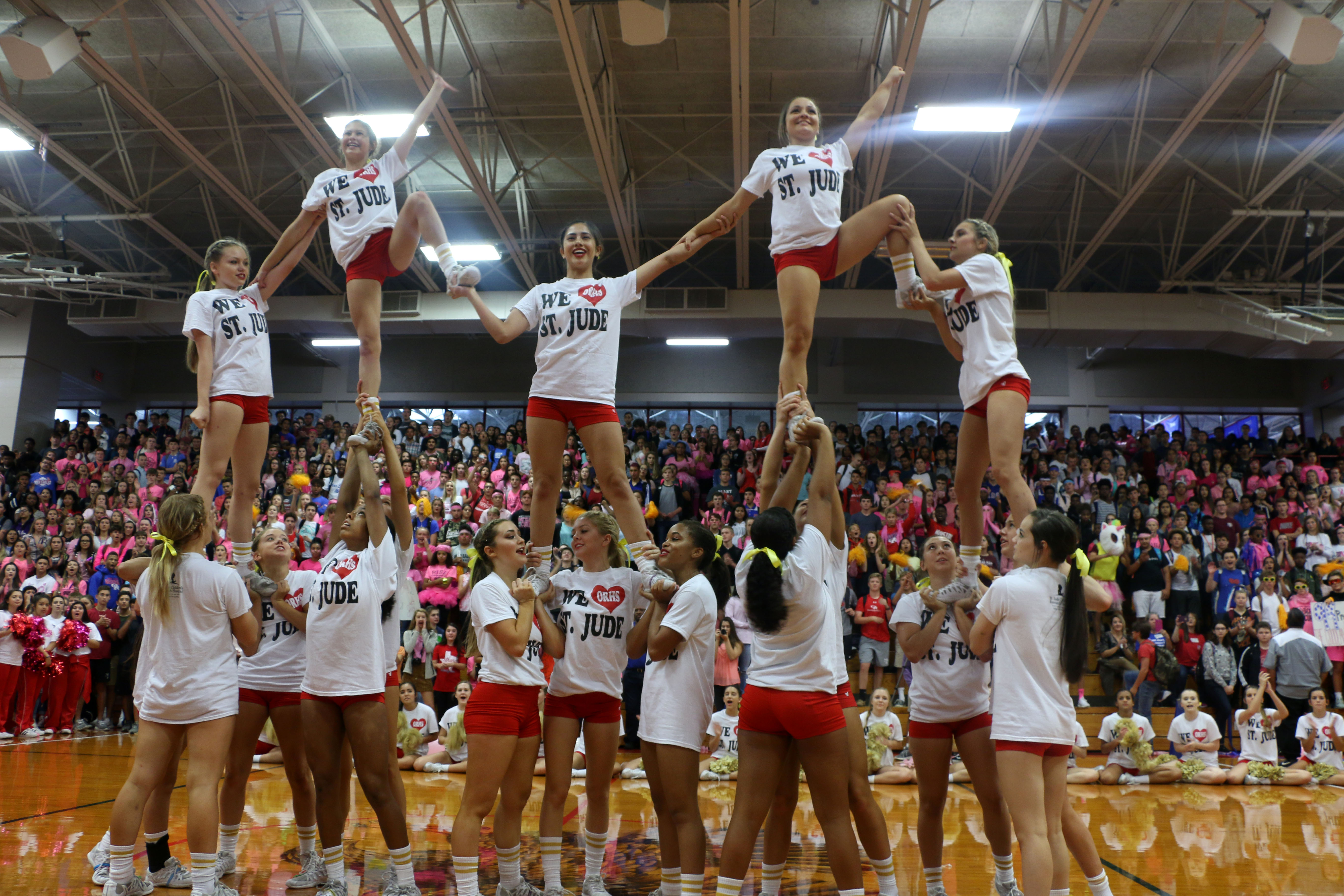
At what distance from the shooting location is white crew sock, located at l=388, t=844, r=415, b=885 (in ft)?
14.9

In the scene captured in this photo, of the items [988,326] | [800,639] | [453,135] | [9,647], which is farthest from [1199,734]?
[9,647]

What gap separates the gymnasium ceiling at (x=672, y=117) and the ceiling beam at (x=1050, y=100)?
42 mm

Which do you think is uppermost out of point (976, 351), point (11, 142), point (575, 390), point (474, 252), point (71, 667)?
point (11, 142)

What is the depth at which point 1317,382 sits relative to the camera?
22.4 meters

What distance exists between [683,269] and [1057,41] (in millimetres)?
10423

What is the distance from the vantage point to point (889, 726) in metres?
9.95

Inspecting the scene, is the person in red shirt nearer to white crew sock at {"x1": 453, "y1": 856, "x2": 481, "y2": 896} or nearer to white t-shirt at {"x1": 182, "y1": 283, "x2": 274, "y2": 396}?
white crew sock at {"x1": 453, "y1": 856, "x2": 481, "y2": 896}

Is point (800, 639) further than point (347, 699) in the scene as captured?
No

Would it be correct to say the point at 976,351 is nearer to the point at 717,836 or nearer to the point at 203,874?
Answer: the point at 717,836

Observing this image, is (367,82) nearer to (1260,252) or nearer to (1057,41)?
(1057,41)

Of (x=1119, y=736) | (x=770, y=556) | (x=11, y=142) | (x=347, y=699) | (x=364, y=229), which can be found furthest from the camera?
(x=11, y=142)

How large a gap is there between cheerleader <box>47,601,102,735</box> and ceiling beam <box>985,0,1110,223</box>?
14.3 metres

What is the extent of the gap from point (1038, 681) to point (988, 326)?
202 cm

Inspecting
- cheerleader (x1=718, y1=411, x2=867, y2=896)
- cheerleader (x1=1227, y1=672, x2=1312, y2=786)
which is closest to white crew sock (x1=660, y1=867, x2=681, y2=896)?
cheerleader (x1=718, y1=411, x2=867, y2=896)
